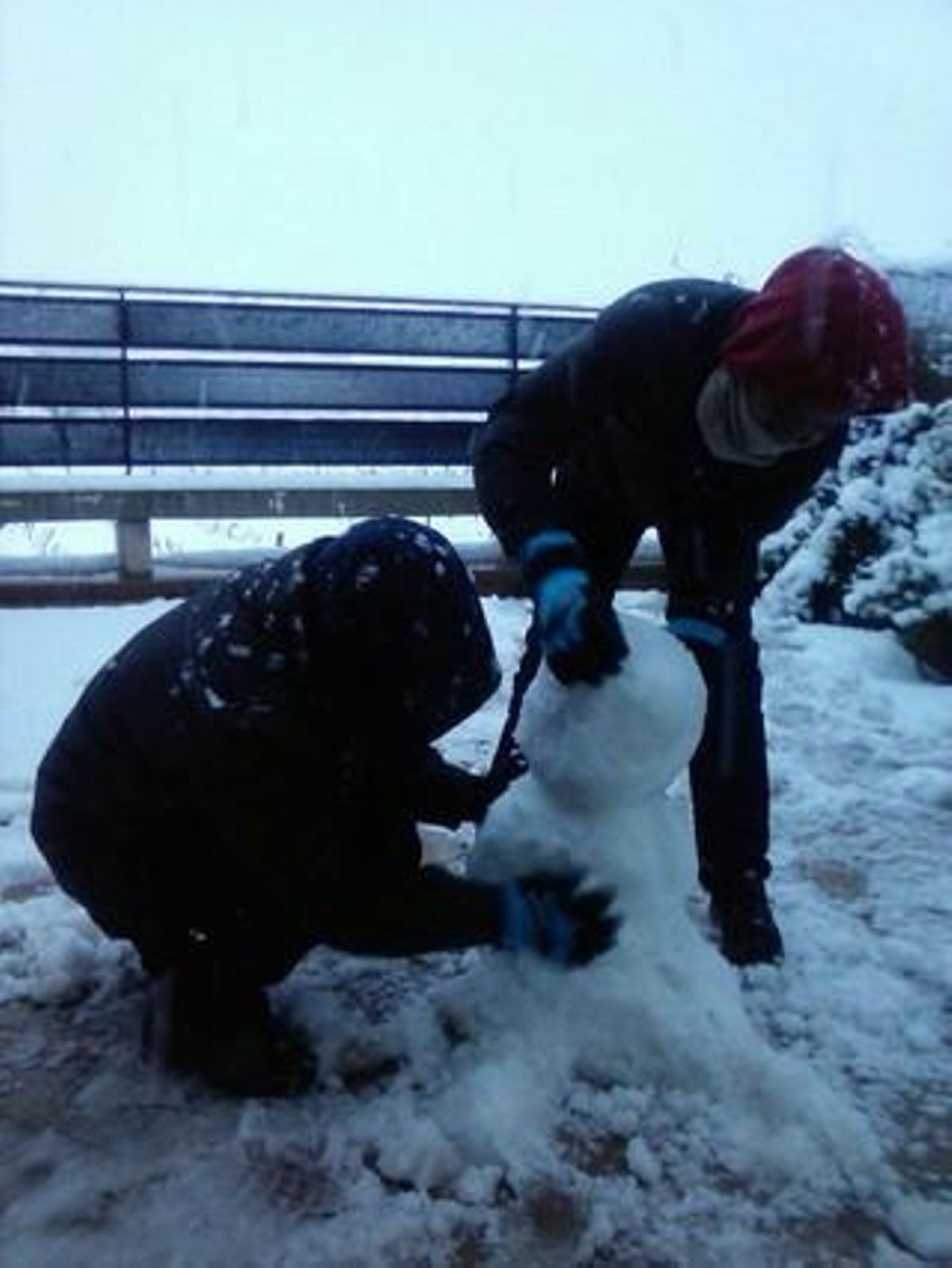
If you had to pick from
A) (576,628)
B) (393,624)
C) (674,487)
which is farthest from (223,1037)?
(674,487)

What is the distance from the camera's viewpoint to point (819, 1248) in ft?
5.62

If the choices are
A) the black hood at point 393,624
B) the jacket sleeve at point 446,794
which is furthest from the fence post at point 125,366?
the black hood at point 393,624

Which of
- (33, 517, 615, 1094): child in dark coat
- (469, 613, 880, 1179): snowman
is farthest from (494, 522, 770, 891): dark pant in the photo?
(33, 517, 615, 1094): child in dark coat

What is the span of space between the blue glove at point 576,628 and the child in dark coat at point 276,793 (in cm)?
17

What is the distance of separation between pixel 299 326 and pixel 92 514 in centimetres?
173

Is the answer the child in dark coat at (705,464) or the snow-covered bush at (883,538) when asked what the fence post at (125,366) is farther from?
the child in dark coat at (705,464)

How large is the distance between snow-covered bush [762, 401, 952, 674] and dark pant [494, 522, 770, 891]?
7.61 feet

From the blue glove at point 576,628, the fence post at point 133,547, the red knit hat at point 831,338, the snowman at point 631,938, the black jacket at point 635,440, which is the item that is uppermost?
the red knit hat at point 831,338

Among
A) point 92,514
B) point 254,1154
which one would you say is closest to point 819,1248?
point 254,1154

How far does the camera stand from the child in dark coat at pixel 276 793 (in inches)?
73.5

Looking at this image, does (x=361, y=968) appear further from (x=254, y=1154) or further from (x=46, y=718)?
(x=46, y=718)

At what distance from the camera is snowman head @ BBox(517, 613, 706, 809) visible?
2076 mm

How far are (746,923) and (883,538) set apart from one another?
3.07m

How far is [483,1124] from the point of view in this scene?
190 centimetres
